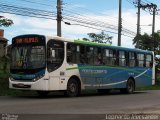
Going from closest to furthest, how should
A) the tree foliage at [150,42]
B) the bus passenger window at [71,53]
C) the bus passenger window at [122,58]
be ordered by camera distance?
the bus passenger window at [71,53] < the bus passenger window at [122,58] < the tree foliage at [150,42]

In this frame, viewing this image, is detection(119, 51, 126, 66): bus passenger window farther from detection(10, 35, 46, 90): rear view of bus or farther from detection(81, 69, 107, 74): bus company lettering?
detection(10, 35, 46, 90): rear view of bus

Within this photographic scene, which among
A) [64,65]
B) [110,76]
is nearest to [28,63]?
[64,65]

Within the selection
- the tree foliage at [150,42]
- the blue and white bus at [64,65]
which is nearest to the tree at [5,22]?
the blue and white bus at [64,65]

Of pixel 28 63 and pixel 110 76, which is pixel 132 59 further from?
pixel 28 63

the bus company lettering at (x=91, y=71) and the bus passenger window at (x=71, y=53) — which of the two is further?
the bus company lettering at (x=91, y=71)

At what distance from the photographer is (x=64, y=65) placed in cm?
2405

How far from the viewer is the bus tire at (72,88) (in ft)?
80.4

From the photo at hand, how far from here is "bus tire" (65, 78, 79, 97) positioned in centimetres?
2452

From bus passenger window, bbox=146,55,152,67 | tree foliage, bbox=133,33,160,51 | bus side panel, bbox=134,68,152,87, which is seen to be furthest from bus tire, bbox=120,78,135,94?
tree foliage, bbox=133,33,160,51

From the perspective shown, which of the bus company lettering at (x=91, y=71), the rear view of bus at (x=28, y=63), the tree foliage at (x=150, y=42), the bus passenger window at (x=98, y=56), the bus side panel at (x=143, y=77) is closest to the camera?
the rear view of bus at (x=28, y=63)

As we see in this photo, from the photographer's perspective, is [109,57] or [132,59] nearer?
[109,57]

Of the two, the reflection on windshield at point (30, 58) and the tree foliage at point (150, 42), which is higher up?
the tree foliage at point (150, 42)

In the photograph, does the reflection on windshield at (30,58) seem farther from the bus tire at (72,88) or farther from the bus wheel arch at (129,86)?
the bus wheel arch at (129,86)

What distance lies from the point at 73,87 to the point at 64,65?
1427 millimetres
